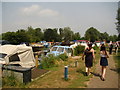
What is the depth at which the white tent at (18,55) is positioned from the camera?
9273mm

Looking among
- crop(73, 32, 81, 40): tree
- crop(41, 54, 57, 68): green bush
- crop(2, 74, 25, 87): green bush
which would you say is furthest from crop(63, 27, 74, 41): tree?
crop(2, 74, 25, 87): green bush

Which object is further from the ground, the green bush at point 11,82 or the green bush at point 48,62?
the green bush at point 48,62

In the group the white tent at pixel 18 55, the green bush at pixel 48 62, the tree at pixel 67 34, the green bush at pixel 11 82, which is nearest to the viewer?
the green bush at pixel 11 82

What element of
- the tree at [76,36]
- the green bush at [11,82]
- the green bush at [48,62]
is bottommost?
the green bush at [11,82]

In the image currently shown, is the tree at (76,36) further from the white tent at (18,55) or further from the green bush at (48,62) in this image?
the white tent at (18,55)

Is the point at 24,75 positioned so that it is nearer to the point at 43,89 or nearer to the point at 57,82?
the point at 43,89

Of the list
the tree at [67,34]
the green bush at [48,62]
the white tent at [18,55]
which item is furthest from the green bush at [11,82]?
the tree at [67,34]

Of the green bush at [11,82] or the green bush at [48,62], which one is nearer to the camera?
the green bush at [11,82]

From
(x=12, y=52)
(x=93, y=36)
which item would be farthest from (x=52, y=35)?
(x=12, y=52)

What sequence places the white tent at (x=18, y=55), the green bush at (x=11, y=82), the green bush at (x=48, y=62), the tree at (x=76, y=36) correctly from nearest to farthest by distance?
1. the green bush at (x=11, y=82)
2. the white tent at (x=18, y=55)
3. the green bush at (x=48, y=62)
4. the tree at (x=76, y=36)

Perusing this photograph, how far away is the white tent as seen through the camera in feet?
30.4

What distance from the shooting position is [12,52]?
938 centimetres

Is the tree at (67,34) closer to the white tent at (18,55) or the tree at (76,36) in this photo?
the tree at (76,36)

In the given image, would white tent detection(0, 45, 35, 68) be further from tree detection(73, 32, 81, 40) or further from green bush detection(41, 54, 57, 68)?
tree detection(73, 32, 81, 40)
